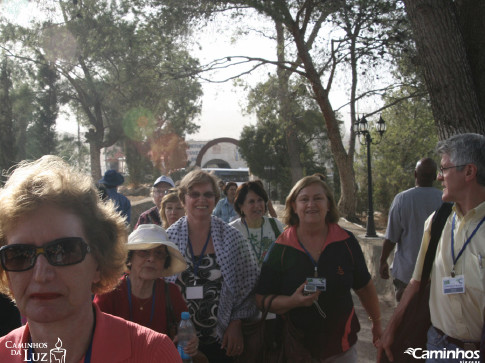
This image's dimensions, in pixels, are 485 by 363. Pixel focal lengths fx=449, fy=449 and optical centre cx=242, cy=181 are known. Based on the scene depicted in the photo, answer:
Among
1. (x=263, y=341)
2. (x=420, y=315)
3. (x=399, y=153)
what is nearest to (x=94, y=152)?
(x=399, y=153)

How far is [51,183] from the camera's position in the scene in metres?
1.61

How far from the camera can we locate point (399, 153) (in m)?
19.1

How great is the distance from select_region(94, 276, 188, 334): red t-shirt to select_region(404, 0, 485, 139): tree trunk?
9.54ft

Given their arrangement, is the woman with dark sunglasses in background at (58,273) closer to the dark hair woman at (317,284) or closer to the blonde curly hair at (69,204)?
the blonde curly hair at (69,204)

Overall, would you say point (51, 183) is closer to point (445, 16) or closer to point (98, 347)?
point (98, 347)

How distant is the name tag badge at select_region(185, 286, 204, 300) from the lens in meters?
2.98

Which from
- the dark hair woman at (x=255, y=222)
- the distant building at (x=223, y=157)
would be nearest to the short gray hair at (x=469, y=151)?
the dark hair woman at (x=255, y=222)

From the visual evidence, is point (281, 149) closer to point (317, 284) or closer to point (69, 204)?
point (317, 284)

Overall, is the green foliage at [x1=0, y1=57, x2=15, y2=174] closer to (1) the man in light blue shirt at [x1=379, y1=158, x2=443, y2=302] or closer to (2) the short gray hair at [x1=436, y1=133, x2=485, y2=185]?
(1) the man in light blue shirt at [x1=379, y1=158, x2=443, y2=302]

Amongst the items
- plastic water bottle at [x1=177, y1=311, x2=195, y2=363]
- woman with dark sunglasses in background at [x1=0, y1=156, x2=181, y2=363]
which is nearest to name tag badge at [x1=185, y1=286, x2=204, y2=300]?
plastic water bottle at [x1=177, y1=311, x2=195, y2=363]

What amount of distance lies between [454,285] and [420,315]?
40 centimetres

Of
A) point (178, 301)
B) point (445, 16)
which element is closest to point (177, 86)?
point (445, 16)

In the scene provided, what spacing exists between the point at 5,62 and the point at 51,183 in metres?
29.3

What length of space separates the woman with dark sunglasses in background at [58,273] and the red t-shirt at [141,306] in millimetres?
933
